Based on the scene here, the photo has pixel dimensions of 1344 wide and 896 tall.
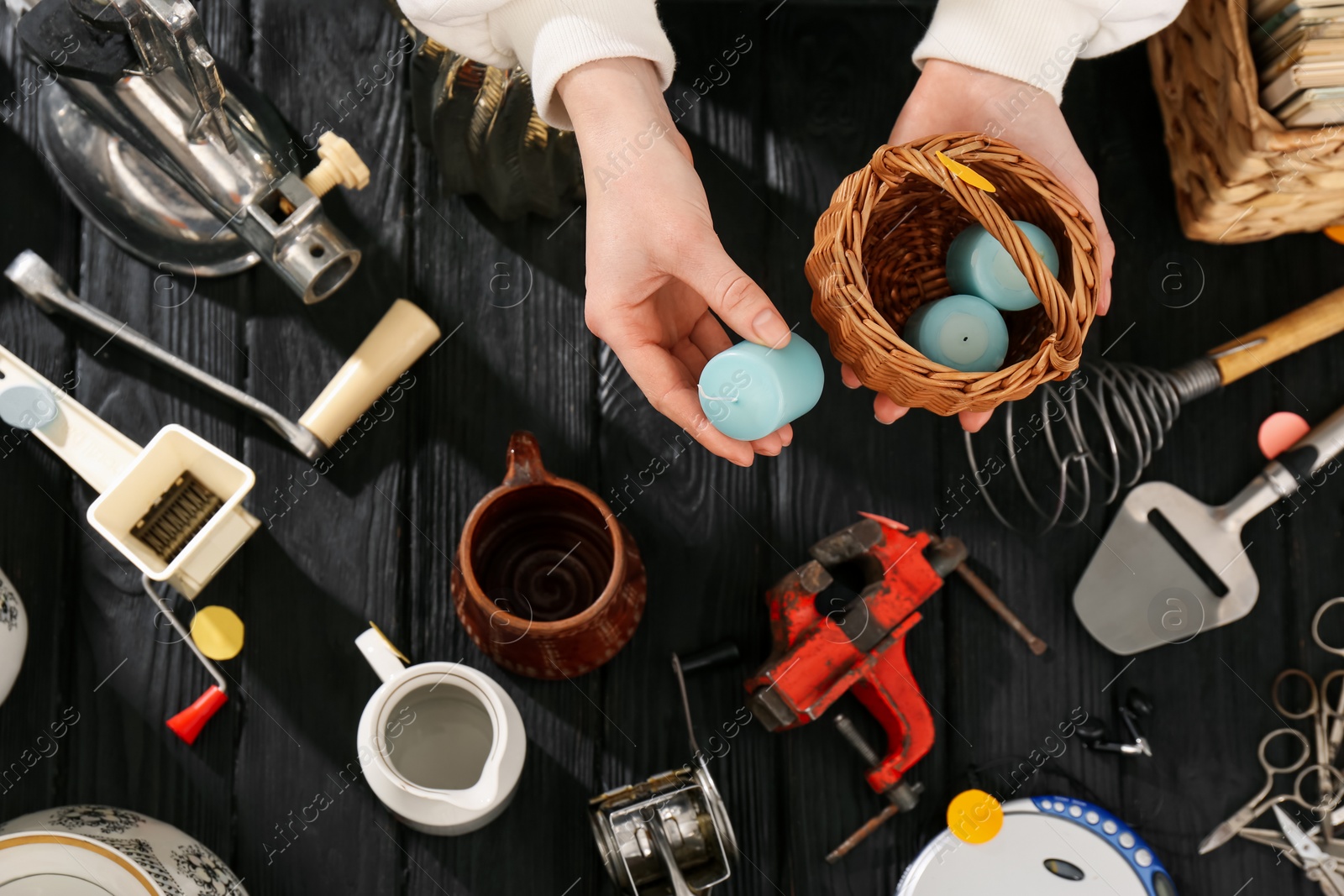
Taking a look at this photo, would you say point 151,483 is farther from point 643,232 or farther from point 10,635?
point 643,232

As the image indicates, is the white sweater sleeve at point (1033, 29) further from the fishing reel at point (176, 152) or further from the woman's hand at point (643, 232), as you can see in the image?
the fishing reel at point (176, 152)

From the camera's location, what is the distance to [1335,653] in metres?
0.88

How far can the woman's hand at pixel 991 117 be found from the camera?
2.42 feet

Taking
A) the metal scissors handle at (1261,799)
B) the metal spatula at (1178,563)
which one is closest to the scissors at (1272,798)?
the metal scissors handle at (1261,799)

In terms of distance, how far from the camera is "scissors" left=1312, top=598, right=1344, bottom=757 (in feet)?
2.80

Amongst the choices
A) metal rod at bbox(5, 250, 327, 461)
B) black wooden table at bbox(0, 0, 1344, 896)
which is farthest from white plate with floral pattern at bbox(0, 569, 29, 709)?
metal rod at bbox(5, 250, 327, 461)

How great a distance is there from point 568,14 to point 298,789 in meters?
0.63

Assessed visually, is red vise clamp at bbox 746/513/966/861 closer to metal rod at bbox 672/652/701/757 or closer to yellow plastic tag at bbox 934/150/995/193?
metal rod at bbox 672/652/701/757

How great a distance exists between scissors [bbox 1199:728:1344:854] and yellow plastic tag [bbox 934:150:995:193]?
56cm

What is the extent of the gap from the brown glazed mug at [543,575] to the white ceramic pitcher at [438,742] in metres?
0.05

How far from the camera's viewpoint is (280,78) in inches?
36.2

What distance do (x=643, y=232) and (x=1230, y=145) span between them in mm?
493

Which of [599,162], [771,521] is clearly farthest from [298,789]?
[599,162]

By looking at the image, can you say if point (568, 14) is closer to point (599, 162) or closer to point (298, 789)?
point (599, 162)
